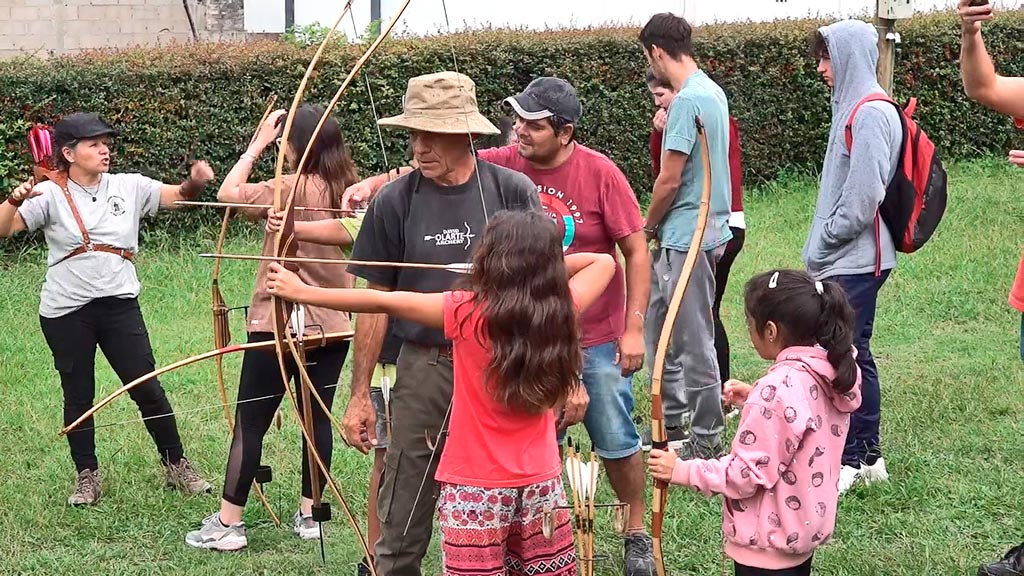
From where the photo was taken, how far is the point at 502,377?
3.02 m

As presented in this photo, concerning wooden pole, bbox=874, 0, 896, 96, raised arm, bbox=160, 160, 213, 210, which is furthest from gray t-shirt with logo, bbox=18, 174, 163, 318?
wooden pole, bbox=874, 0, 896, 96

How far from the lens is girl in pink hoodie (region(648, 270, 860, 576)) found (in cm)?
305

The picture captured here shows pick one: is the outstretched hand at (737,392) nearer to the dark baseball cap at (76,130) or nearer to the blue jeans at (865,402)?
the blue jeans at (865,402)

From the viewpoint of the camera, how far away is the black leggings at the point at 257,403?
450cm

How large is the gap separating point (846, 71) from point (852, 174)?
0.41 metres

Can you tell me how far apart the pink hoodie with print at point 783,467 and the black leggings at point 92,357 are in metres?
2.62

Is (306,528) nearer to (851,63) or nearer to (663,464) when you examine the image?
(663,464)

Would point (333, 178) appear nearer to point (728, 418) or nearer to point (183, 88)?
point (728, 418)

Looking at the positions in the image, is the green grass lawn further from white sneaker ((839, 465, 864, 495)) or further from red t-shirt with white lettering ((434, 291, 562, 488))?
red t-shirt with white lettering ((434, 291, 562, 488))

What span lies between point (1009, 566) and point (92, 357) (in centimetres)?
338

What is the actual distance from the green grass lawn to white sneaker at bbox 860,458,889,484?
46mm

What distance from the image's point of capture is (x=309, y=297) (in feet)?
Answer: 9.96

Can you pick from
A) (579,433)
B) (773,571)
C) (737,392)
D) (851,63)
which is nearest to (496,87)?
(579,433)

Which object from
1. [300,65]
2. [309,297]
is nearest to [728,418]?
[309,297]
